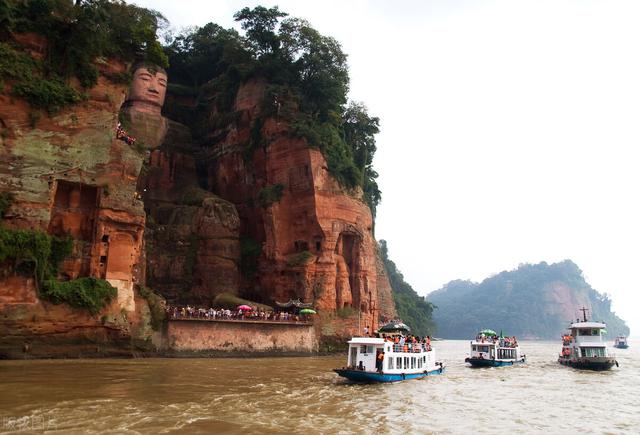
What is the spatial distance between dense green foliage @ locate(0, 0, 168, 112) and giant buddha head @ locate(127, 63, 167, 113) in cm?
1361

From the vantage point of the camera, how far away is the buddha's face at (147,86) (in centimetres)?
5178

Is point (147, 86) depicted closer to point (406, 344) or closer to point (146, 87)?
point (146, 87)

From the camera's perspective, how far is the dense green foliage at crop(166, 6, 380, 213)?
168ft

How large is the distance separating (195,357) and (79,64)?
68.0ft

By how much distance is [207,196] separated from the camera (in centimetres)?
5112

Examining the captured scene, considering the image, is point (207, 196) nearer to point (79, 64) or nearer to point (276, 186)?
point (276, 186)

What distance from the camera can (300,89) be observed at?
53906 mm

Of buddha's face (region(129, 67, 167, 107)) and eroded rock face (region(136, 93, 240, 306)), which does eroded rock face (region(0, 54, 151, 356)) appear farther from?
buddha's face (region(129, 67, 167, 107))

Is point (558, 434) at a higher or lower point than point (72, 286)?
lower

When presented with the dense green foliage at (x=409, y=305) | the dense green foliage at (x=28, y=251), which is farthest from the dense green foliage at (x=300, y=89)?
the dense green foliage at (x=409, y=305)

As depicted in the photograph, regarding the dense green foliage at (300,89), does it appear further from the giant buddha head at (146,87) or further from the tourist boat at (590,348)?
the tourist boat at (590,348)

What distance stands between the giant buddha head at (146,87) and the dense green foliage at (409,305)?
54122 mm

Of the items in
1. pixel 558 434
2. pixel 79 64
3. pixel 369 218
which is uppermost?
pixel 79 64

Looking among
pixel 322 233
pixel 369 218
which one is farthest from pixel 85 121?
pixel 369 218
